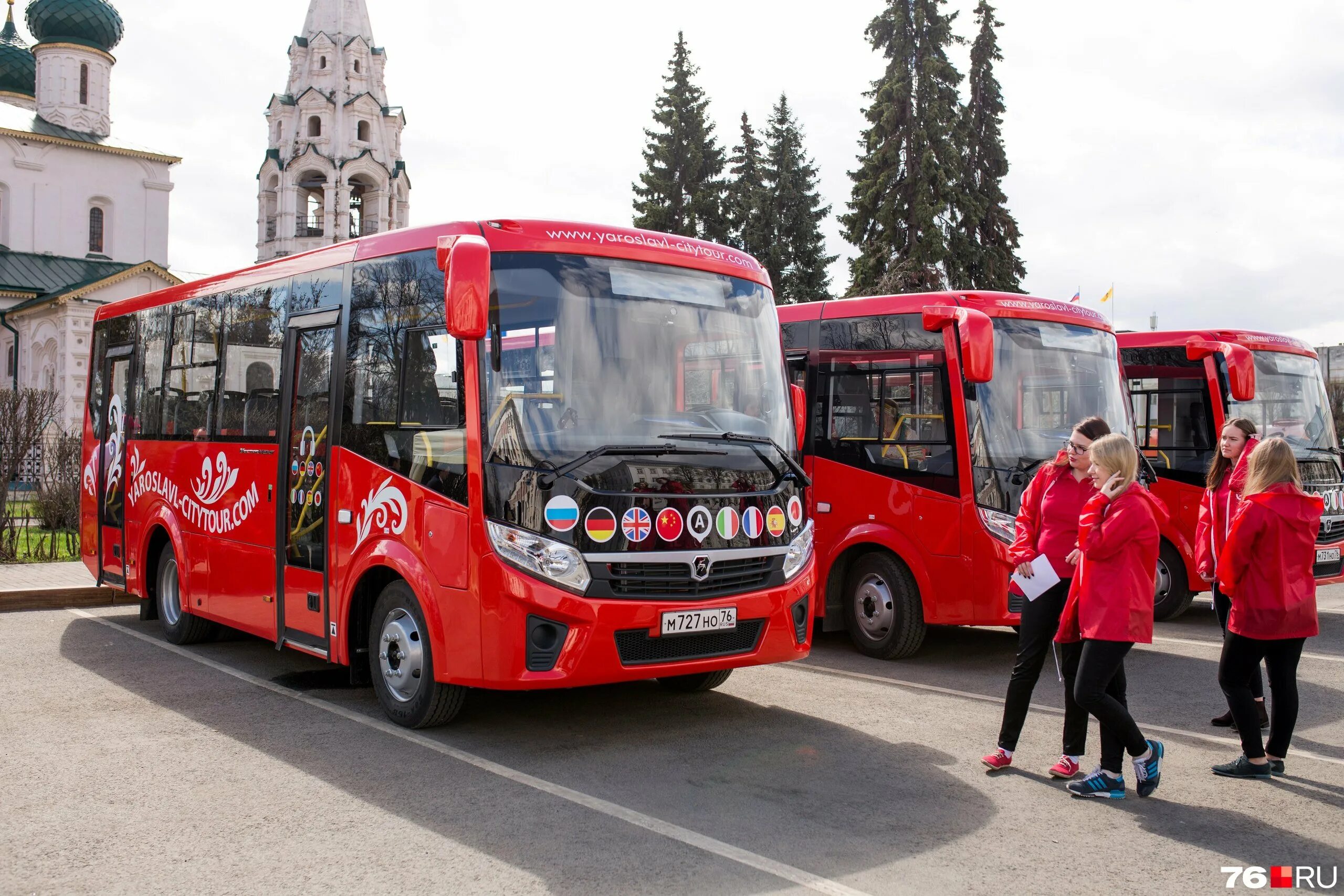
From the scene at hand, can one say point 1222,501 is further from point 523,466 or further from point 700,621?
point 523,466

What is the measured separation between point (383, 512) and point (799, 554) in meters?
2.52

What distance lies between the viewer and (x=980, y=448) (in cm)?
906

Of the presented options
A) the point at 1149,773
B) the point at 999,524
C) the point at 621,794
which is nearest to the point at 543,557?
the point at 621,794

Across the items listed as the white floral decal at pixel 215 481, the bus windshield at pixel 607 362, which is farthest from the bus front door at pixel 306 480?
the bus windshield at pixel 607 362

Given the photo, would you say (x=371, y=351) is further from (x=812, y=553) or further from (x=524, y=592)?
(x=812, y=553)

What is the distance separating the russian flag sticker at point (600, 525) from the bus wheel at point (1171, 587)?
7791 millimetres

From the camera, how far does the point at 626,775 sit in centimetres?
601

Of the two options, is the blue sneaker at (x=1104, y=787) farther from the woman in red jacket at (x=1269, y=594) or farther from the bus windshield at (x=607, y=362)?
the bus windshield at (x=607, y=362)

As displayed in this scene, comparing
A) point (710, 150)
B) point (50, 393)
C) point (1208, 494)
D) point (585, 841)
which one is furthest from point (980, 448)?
point (710, 150)

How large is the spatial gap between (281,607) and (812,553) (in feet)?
12.1

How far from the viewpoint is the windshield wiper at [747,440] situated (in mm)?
6574

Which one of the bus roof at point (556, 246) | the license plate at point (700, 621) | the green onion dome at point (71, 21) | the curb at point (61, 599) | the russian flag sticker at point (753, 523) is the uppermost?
the green onion dome at point (71, 21)

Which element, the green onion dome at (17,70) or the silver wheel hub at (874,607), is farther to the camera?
the green onion dome at (17,70)

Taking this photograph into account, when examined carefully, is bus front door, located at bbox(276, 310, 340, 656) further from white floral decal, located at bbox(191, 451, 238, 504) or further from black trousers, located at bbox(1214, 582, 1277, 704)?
black trousers, located at bbox(1214, 582, 1277, 704)
